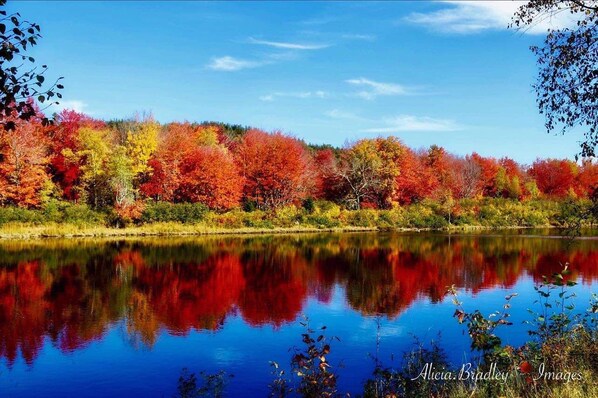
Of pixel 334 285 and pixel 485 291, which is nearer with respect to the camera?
pixel 485 291

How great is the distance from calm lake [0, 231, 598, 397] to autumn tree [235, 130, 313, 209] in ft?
59.8

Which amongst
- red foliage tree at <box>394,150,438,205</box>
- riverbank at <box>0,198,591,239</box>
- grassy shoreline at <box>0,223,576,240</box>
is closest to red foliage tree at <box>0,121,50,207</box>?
riverbank at <box>0,198,591,239</box>

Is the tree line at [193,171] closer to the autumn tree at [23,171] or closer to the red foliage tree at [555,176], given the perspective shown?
the autumn tree at [23,171]

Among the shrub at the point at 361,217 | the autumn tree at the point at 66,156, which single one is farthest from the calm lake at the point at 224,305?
the shrub at the point at 361,217

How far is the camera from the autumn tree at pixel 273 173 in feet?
175

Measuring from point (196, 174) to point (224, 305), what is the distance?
103ft

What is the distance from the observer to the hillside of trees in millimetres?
43469

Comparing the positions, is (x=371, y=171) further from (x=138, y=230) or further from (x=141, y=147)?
(x=138, y=230)

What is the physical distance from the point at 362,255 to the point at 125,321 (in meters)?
19.1

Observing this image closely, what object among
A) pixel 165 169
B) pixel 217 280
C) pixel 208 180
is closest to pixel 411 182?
pixel 208 180

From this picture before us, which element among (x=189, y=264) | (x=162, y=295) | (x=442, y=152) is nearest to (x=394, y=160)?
(x=442, y=152)

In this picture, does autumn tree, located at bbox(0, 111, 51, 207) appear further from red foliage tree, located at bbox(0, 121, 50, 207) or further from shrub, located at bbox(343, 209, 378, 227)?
shrub, located at bbox(343, 209, 378, 227)

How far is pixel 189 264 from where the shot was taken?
2780 centimetres

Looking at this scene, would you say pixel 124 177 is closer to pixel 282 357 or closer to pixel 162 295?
pixel 162 295
